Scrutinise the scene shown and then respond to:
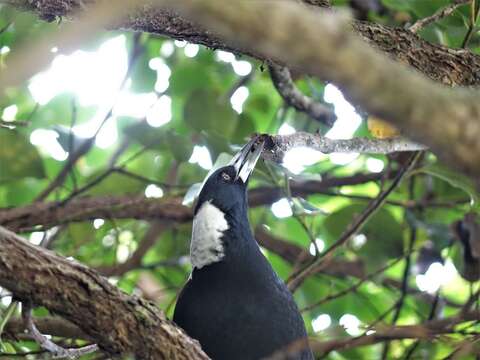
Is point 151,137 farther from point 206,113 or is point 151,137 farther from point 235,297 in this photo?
point 235,297

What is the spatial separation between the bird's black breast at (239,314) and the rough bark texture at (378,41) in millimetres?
798

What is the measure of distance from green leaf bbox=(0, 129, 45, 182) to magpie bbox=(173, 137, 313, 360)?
2.69 ft

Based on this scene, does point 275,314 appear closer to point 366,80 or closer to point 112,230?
point 112,230

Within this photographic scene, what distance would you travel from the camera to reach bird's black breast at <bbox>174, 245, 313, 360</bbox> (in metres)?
2.83

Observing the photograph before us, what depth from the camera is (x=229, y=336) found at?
283 cm

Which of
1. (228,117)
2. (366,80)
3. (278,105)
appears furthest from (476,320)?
(366,80)

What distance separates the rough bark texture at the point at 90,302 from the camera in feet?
6.35

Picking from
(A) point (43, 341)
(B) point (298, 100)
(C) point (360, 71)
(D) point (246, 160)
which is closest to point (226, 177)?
(D) point (246, 160)

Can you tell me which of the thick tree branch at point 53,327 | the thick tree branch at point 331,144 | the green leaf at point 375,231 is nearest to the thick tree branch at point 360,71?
the thick tree branch at point 331,144

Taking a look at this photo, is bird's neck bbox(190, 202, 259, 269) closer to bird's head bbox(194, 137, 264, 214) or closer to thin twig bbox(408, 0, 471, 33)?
bird's head bbox(194, 137, 264, 214)

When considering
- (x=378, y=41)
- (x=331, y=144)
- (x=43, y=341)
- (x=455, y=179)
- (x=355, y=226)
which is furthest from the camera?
(x=355, y=226)

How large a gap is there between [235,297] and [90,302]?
0.97 m

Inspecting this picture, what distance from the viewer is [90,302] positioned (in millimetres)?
1993

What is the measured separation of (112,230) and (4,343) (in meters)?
1.14
